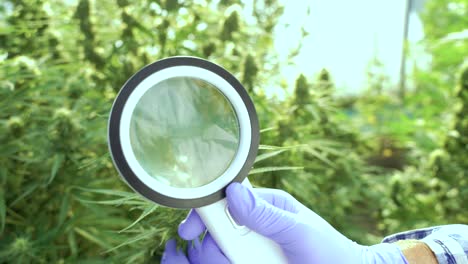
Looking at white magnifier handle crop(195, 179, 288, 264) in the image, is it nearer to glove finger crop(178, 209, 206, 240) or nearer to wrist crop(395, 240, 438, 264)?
glove finger crop(178, 209, 206, 240)

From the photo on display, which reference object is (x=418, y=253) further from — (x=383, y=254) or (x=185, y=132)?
(x=185, y=132)

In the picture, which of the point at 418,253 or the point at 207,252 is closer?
the point at 207,252

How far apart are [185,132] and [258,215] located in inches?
5.6

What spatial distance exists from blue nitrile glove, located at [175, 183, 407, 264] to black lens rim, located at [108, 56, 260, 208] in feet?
0.11

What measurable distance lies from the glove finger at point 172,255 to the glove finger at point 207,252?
19mm

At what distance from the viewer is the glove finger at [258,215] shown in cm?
69

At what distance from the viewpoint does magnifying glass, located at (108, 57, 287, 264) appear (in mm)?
654

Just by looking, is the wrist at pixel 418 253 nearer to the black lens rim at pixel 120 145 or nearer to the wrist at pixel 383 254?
the wrist at pixel 383 254

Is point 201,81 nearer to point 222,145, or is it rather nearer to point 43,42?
point 222,145

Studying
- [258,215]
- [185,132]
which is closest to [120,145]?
[185,132]

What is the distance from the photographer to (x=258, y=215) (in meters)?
0.70

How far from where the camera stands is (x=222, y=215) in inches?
28.0

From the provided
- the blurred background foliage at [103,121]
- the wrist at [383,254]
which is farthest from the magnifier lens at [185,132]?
the wrist at [383,254]

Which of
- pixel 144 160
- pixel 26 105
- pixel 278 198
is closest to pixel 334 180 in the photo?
pixel 278 198
